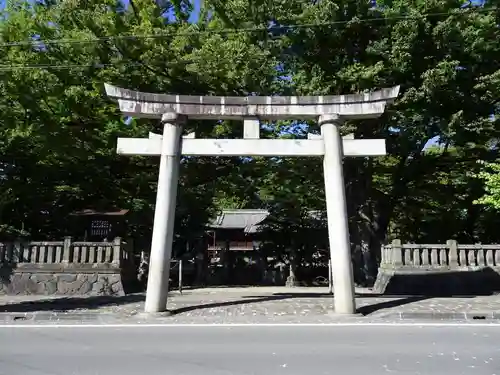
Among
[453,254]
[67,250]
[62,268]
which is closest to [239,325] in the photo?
[62,268]

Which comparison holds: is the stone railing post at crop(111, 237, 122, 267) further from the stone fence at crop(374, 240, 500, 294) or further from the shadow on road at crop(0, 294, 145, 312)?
the stone fence at crop(374, 240, 500, 294)

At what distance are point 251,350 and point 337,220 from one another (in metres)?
4.74

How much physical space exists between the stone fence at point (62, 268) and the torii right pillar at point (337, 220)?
748cm

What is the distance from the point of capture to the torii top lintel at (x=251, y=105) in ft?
38.3

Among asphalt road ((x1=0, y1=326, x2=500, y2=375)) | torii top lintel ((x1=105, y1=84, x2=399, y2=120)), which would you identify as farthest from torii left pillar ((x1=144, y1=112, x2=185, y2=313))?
asphalt road ((x1=0, y1=326, x2=500, y2=375))

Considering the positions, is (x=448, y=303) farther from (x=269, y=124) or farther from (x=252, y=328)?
(x=269, y=124)

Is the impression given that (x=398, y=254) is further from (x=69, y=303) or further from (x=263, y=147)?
(x=69, y=303)

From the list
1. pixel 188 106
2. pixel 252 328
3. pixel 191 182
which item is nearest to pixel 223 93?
pixel 191 182

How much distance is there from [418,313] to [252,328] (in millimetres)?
4019

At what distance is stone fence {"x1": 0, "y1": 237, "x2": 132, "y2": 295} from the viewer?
15.2 m

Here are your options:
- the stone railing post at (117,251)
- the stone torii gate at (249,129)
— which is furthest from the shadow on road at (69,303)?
the stone torii gate at (249,129)

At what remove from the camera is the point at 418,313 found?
35.4 feet

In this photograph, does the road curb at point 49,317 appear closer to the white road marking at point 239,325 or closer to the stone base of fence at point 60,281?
the white road marking at point 239,325

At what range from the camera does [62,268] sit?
1531 centimetres
